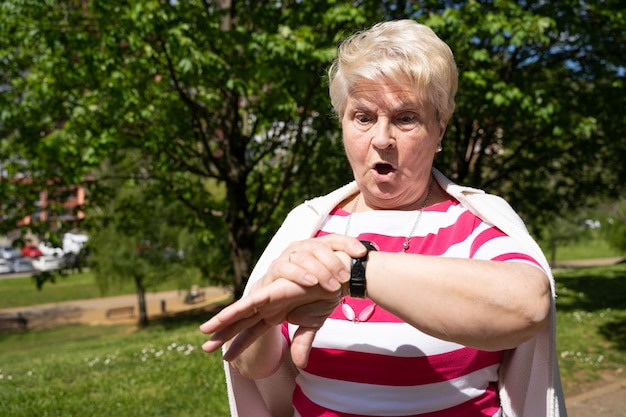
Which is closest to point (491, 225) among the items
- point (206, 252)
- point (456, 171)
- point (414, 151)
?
point (414, 151)

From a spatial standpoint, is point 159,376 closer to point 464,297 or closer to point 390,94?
point 390,94

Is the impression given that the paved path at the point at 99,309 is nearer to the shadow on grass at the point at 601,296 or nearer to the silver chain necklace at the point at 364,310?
the shadow on grass at the point at 601,296

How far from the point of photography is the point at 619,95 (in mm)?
11102

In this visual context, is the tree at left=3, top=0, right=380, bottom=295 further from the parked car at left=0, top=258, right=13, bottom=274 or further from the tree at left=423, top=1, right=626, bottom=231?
the parked car at left=0, top=258, right=13, bottom=274

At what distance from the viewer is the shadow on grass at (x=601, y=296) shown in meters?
9.48

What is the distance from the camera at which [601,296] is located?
43.2ft

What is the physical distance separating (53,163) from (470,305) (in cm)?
1075

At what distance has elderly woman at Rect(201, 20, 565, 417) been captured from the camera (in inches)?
48.6

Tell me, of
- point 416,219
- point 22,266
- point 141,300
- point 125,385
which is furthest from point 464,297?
point 22,266

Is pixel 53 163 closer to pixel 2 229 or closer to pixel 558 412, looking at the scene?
pixel 2 229

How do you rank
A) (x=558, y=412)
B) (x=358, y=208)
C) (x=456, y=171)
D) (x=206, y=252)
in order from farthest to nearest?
(x=206, y=252) → (x=456, y=171) → (x=358, y=208) → (x=558, y=412)

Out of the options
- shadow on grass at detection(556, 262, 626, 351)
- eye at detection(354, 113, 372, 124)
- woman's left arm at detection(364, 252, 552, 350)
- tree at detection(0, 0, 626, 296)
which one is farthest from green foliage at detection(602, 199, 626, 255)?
woman's left arm at detection(364, 252, 552, 350)

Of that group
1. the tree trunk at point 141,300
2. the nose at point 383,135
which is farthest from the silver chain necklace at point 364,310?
the tree trunk at point 141,300

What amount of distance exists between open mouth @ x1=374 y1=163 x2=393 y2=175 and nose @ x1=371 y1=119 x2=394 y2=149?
8 centimetres
